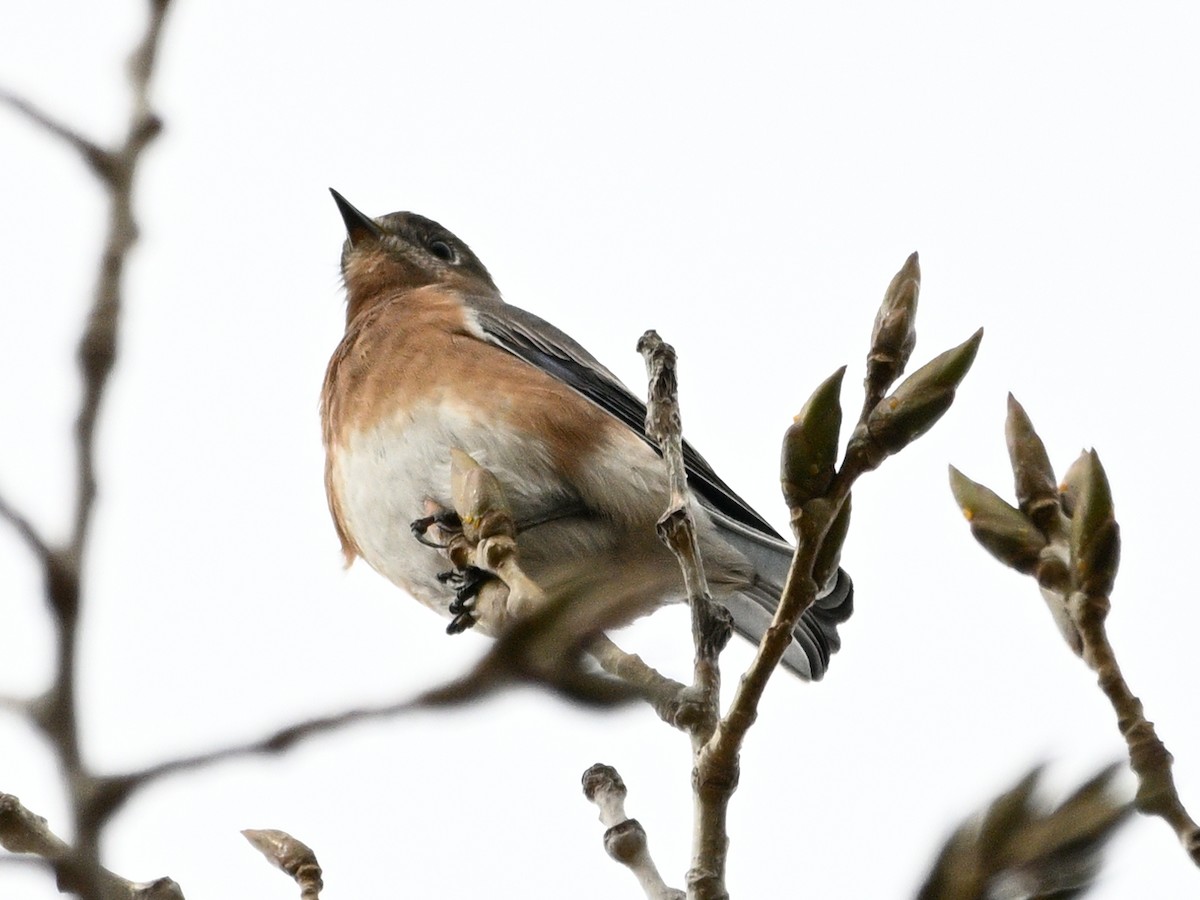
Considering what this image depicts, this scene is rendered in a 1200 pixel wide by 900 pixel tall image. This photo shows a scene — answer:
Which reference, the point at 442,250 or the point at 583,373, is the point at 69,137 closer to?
the point at 583,373

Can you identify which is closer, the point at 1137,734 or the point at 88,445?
the point at 88,445

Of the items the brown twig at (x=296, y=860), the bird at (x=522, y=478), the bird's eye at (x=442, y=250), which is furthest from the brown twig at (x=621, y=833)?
the bird's eye at (x=442, y=250)

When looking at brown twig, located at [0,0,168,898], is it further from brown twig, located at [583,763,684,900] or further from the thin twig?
brown twig, located at [583,763,684,900]

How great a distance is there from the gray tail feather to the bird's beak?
→ 3200 millimetres

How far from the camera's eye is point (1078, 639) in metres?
2.21

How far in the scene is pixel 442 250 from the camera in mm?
9156

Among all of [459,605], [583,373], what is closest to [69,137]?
[459,605]

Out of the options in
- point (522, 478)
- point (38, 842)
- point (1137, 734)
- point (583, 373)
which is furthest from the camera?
point (583, 373)

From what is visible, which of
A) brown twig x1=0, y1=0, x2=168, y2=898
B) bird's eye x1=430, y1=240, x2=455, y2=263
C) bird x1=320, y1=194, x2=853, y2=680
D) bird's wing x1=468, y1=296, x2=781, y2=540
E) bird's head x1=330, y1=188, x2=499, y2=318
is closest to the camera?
brown twig x1=0, y1=0, x2=168, y2=898

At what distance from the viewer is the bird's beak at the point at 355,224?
8703mm

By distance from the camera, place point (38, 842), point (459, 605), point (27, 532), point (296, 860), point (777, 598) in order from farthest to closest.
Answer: point (777, 598), point (459, 605), point (296, 860), point (38, 842), point (27, 532)

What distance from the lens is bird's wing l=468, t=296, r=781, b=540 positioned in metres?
6.75

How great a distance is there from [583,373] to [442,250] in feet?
6.92

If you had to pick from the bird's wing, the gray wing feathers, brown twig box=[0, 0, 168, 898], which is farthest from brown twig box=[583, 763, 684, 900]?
the bird's wing
